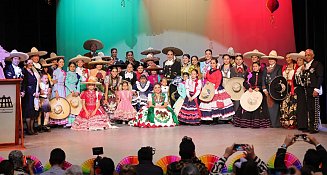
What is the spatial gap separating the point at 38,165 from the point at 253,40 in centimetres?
874

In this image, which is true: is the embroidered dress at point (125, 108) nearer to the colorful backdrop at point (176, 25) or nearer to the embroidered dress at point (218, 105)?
the embroidered dress at point (218, 105)

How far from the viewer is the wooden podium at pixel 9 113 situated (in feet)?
23.5

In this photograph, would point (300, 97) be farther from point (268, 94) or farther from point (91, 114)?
point (91, 114)

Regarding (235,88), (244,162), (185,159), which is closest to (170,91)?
(235,88)

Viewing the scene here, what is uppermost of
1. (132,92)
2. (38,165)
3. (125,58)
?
(125,58)

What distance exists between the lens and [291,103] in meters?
9.41

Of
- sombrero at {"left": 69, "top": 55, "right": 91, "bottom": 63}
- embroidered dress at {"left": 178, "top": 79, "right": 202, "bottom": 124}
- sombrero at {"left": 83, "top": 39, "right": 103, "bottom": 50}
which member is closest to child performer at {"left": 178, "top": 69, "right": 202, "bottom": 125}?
embroidered dress at {"left": 178, "top": 79, "right": 202, "bottom": 124}

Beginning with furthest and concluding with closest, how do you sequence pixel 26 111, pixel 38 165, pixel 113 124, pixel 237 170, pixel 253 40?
pixel 253 40 < pixel 113 124 < pixel 26 111 < pixel 38 165 < pixel 237 170

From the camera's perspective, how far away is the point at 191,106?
33.4 feet

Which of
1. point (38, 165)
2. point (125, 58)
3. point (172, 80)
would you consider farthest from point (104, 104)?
point (38, 165)

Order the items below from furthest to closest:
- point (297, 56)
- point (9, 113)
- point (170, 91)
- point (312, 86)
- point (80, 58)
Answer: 1. point (170, 91)
2. point (80, 58)
3. point (297, 56)
4. point (312, 86)
5. point (9, 113)

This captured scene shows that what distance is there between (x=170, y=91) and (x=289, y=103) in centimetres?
252

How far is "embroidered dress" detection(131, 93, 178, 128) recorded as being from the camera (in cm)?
994

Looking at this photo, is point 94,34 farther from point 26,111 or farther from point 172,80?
point 26,111
